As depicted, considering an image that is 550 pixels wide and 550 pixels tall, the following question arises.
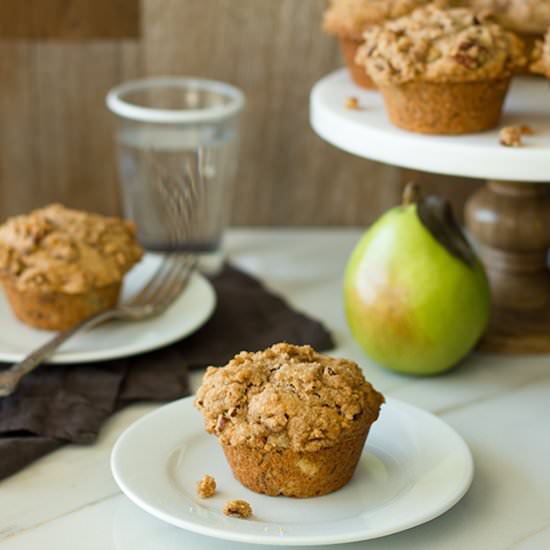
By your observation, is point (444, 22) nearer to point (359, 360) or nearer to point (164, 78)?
point (359, 360)

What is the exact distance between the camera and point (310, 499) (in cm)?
93

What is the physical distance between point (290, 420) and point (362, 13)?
1.89 feet

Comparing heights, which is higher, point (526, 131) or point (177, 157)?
point (526, 131)

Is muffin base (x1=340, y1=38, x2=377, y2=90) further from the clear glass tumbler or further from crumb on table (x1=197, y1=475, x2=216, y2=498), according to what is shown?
crumb on table (x1=197, y1=475, x2=216, y2=498)

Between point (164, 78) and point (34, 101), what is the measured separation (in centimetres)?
20

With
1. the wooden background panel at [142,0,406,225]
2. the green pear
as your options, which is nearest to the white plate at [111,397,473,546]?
the green pear

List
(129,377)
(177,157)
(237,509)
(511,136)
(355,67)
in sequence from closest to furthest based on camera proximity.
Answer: (237,509)
(511,136)
(129,377)
(355,67)
(177,157)

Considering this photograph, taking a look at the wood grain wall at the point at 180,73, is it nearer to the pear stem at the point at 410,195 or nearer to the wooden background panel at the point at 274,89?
the wooden background panel at the point at 274,89

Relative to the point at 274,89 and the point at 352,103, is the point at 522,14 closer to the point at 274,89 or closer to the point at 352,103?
the point at 352,103

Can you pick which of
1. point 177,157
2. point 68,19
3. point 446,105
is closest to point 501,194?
point 446,105

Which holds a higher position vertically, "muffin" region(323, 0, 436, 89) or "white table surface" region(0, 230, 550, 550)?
"muffin" region(323, 0, 436, 89)

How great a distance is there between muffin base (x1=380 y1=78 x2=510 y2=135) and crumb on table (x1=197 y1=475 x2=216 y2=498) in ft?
1.46

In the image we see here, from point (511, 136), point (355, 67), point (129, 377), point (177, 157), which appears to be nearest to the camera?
point (511, 136)

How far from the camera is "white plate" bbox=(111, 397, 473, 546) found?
2.85 feet
